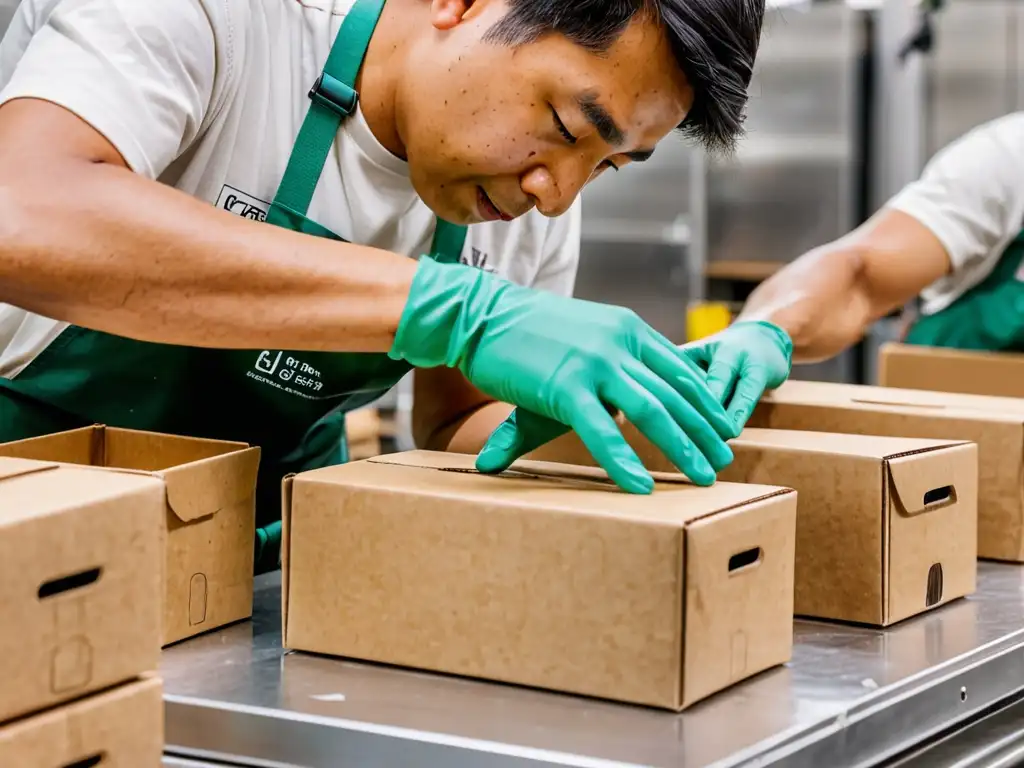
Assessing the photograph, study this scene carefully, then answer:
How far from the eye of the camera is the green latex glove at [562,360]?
1.24m

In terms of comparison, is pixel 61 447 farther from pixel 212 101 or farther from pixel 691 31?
pixel 691 31

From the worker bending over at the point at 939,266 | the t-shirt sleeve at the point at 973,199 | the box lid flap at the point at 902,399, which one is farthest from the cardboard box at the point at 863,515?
the t-shirt sleeve at the point at 973,199

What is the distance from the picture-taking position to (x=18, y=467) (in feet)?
3.22

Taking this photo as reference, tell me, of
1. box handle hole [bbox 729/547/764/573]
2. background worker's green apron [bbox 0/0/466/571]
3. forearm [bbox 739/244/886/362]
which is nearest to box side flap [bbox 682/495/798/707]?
box handle hole [bbox 729/547/764/573]

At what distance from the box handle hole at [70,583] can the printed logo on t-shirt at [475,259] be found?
92 centimetres

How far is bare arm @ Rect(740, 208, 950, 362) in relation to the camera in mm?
2248

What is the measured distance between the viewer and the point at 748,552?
1192mm

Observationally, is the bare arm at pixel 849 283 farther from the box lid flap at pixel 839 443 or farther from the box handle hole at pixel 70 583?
the box handle hole at pixel 70 583

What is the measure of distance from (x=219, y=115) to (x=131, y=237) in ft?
1.06

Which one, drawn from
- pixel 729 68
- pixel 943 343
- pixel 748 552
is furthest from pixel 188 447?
pixel 943 343

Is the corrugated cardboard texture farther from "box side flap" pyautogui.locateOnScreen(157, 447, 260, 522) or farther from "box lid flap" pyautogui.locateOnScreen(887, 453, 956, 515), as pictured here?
"box side flap" pyautogui.locateOnScreen(157, 447, 260, 522)

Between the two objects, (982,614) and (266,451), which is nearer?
(982,614)

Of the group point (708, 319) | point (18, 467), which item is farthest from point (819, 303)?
point (708, 319)

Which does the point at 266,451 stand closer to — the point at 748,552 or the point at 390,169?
the point at 390,169
